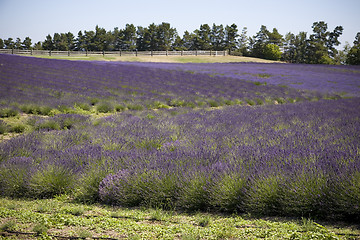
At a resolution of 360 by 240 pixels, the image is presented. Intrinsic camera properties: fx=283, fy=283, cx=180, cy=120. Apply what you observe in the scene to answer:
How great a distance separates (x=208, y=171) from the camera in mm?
3391

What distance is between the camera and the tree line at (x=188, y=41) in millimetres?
66500

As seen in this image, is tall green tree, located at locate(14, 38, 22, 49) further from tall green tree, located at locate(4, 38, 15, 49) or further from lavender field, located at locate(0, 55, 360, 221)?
lavender field, located at locate(0, 55, 360, 221)

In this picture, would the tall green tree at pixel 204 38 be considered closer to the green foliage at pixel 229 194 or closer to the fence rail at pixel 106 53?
the fence rail at pixel 106 53

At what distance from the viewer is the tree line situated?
218 ft

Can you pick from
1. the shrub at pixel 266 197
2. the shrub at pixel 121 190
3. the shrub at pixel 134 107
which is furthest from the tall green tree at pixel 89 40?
the shrub at pixel 266 197

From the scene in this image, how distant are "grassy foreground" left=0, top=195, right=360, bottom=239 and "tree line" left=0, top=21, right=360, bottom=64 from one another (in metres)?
63.3

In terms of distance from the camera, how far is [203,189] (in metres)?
3.19

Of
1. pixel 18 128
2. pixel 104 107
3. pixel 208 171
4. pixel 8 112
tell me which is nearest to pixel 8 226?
pixel 208 171

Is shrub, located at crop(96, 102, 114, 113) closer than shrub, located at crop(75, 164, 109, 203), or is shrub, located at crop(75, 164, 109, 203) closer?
shrub, located at crop(75, 164, 109, 203)

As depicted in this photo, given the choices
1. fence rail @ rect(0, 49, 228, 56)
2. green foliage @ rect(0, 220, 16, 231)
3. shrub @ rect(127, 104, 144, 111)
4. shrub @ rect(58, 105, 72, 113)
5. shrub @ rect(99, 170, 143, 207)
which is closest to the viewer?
green foliage @ rect(0, 220, 16, 231)

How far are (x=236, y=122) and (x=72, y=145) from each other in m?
3.60

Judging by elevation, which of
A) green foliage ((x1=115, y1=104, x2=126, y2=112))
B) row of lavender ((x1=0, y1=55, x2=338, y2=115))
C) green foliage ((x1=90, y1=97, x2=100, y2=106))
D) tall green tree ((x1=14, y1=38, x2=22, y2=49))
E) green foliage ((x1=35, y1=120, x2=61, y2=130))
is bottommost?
green foliage ((x1=35, y1=120, x2=61, y2=130))

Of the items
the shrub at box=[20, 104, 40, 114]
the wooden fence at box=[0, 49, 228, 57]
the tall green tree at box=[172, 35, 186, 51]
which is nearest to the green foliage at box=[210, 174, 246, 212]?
the shrub at box=[20, 104, 40, 114]

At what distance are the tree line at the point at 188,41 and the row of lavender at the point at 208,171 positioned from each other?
61270 mm
